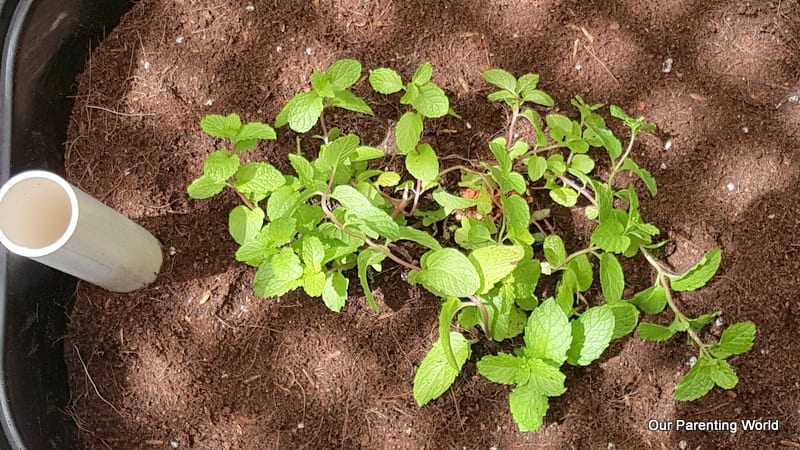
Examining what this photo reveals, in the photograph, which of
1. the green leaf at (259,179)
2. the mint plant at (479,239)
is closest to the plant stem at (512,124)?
the mint plant at (479,239)

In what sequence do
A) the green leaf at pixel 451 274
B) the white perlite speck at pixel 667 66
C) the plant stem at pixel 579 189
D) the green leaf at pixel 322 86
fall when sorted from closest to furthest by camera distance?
the green leaf at pixel 451 274
the green leaf at pixel 322 86
the plant stem at pixel 579 189
the white perlite speck at pixel 667 66

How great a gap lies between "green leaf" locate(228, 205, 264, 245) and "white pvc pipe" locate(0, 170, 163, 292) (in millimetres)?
190

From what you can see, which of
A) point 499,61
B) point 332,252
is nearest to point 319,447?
point 332,252

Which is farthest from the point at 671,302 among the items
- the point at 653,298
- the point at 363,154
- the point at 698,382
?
the point at 363,154

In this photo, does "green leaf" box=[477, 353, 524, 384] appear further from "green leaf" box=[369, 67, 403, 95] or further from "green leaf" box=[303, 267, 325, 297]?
"green leaf" box=[369, 67, 403, 95]

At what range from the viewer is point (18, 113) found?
1.38 m

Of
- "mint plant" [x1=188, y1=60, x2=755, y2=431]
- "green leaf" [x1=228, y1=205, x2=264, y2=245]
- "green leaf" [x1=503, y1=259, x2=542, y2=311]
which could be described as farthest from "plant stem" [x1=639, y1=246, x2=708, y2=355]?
"green leaf" [x1=228, y1=205, x2=264, y2=245]

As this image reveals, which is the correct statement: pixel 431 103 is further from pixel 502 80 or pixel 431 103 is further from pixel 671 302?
pixel 671 302

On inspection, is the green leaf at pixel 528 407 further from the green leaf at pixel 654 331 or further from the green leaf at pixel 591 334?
the green leaf at pixel 654 331

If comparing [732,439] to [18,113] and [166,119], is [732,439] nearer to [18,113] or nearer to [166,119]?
[166,119]

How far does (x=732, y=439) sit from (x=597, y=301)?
0.33 meters

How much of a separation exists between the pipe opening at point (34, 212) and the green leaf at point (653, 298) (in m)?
0.94

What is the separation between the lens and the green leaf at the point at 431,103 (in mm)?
1238

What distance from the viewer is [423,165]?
1248 millimetres
